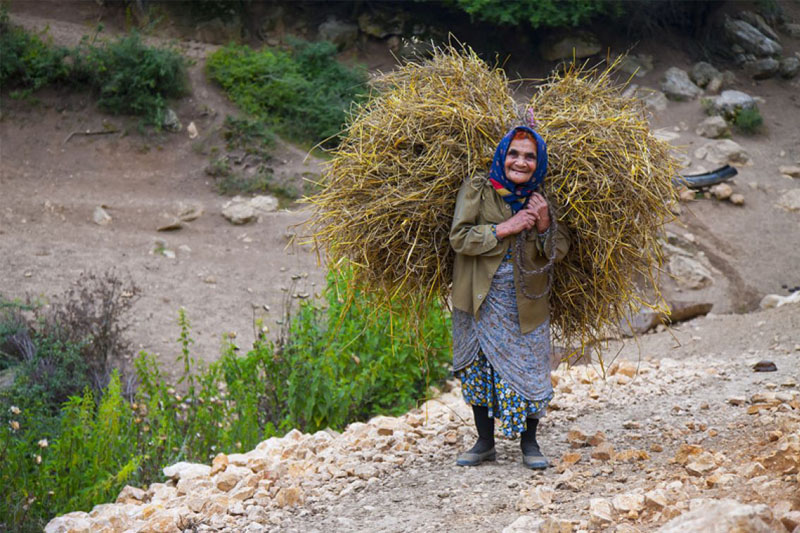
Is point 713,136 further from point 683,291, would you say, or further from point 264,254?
point 264,254

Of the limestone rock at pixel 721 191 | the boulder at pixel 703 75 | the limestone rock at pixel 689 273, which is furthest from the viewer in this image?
the boulder at pixel 703 75

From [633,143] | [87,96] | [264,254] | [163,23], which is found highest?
[633,143]

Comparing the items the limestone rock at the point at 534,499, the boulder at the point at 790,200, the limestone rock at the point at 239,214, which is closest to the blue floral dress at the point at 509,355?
the limestone rock at the point at 534,499

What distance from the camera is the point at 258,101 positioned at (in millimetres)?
12656

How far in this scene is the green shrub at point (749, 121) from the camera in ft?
41.4

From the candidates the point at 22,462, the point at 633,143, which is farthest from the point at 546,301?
the point at 22,462

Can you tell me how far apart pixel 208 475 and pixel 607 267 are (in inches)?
81.5

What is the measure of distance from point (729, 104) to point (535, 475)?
11119mm

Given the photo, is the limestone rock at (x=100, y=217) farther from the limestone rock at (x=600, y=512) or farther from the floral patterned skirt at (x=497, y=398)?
the limestone rock at (x=600, y=512)

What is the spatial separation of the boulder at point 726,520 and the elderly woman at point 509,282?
1.33 m

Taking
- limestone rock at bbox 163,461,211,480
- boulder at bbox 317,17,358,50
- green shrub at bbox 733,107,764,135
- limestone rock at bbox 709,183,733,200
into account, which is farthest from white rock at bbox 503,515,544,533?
boulder at bbox 317,17,358,50

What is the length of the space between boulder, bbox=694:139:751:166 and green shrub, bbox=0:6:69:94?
30.5 ft

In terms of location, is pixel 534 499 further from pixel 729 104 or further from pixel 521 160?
pixel 729 104

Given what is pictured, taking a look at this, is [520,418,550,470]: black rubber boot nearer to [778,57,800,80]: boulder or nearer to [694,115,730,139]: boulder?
[694,115,730,139]: boulder
